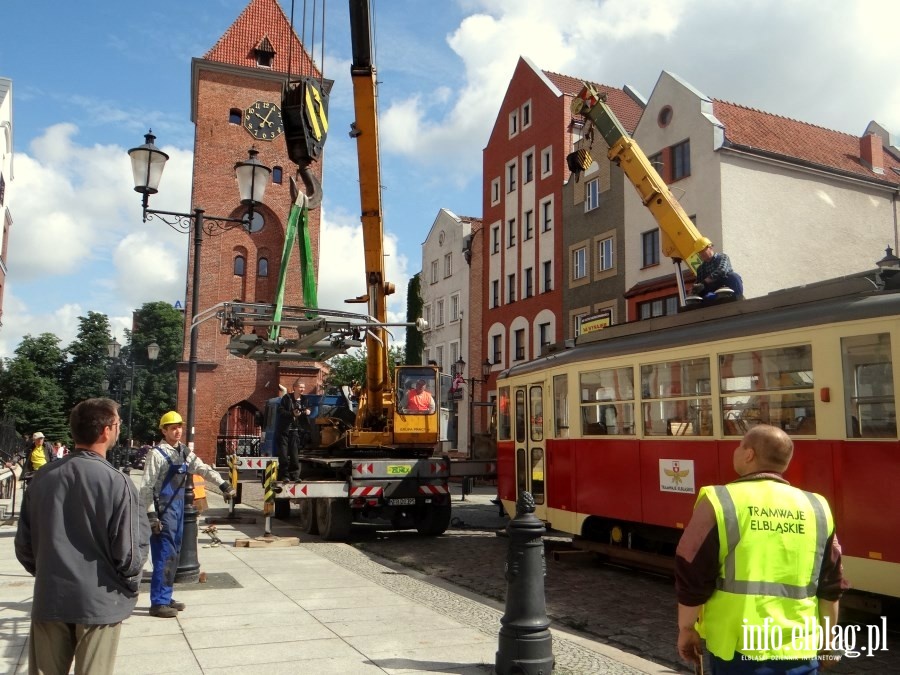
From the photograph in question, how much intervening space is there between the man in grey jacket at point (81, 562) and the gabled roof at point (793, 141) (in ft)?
78.4

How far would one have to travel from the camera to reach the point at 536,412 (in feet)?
39.5

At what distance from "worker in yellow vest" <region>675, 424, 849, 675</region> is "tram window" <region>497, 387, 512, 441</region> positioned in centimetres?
971

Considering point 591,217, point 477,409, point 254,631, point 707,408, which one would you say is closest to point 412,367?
point 707,408

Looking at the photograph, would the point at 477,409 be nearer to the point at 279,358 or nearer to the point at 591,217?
the point at 591,217

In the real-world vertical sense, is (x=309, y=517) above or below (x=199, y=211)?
below

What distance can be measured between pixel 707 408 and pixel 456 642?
3.89m

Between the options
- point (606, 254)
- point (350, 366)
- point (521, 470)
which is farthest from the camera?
point (350, 366)

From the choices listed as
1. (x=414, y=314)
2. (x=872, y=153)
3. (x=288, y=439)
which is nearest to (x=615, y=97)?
(x=872, y=153)

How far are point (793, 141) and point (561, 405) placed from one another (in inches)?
821

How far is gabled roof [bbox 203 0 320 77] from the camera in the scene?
43250mm

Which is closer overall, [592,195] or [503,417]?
[503,417]

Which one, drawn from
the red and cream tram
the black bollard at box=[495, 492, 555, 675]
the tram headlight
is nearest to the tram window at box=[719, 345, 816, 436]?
the red and cream tram

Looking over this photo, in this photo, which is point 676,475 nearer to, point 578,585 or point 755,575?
point 578,585

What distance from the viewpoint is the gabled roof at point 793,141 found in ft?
85.5
